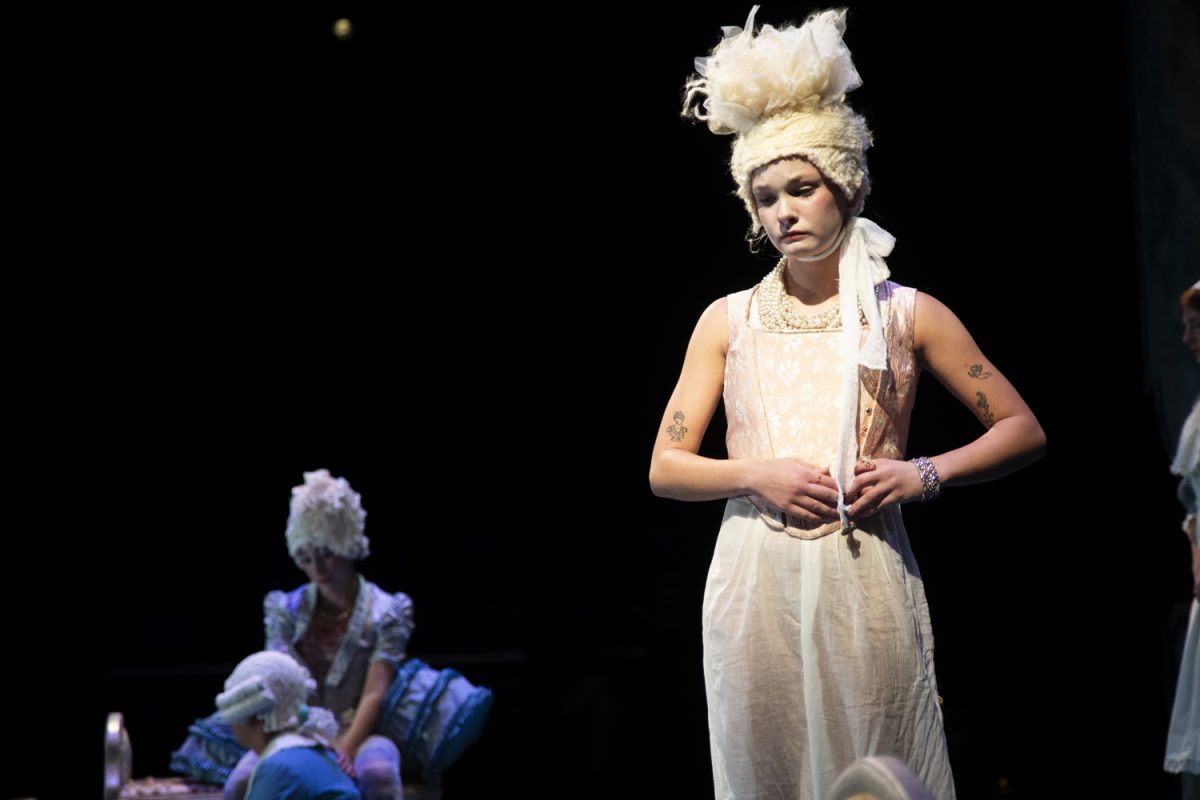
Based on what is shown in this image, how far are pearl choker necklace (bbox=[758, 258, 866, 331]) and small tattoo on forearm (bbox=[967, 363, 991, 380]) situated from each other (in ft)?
0.62

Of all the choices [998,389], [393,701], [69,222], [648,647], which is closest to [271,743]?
[393,701]

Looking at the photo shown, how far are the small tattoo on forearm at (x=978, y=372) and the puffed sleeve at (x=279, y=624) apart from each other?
249 centimetres

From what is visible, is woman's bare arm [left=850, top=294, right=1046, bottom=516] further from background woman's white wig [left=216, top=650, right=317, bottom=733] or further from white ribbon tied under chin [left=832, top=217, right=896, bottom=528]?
background woman's white wig [left=216, top=650, right=317, bottom=733]

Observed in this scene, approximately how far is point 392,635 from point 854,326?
7.62 feet

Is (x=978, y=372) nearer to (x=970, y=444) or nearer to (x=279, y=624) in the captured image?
(x=970, y=444)

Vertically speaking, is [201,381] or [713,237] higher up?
[713,237]

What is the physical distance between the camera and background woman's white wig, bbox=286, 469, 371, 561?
13.6 ft

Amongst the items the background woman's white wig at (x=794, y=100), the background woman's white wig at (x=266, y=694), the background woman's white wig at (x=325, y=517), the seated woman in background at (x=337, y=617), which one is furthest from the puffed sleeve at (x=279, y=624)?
the background woman's white wig at (x=794, y=100)

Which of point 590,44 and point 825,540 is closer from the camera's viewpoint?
point 825,540

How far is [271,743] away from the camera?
359cm

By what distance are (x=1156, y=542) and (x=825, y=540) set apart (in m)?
2.69

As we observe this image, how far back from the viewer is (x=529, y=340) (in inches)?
183

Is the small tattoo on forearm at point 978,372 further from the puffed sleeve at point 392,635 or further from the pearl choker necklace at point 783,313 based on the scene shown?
the puffed sleeve at point 392,635

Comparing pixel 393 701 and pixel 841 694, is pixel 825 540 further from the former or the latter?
pixel 393 701
